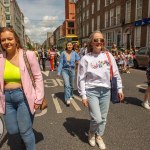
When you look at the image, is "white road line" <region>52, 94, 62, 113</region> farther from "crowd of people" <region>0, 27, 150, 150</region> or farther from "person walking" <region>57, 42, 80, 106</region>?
"crowd of people" <region>0, 27, 150, 150</region>

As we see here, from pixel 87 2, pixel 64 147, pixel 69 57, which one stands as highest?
pixel 87 2

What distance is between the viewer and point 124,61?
14836 mm

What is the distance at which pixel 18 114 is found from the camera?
2.95 m

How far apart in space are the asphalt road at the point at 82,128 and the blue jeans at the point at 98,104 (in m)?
0.49

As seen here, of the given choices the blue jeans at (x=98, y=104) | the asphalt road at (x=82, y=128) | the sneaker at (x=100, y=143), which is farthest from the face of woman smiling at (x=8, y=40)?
the sneaker at (x=100, y=143)

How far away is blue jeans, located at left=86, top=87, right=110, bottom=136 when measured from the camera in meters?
3.51

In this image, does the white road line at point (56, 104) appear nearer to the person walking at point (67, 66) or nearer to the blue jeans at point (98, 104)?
the person walking at point (67, 66)

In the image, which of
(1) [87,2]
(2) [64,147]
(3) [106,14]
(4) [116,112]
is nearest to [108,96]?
(2) [64,147]

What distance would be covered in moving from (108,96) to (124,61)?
11.6m

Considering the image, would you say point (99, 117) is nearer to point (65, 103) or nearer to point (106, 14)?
point (65, 103)

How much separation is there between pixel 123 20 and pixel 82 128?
29615 millimetres

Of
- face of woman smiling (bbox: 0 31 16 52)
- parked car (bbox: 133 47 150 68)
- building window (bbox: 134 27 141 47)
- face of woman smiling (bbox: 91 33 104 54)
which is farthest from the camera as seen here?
building window (bbox: 134 27 141 47)

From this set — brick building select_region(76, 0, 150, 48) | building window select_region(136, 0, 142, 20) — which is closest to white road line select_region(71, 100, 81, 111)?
brick building select_region(76, 0, 150, 48)

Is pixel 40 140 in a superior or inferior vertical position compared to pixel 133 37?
inferior
